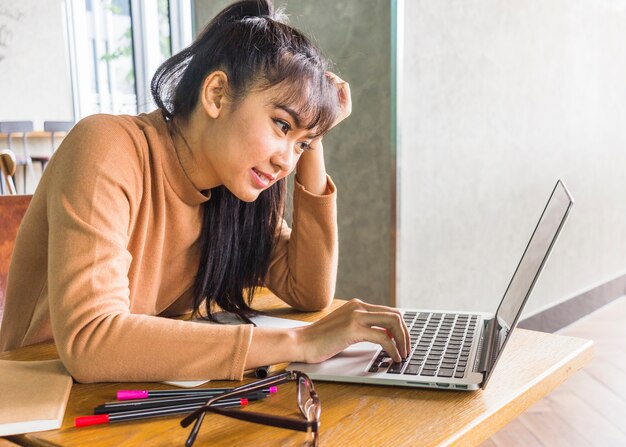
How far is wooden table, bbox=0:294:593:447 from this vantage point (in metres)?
0.62

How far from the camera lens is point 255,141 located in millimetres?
998

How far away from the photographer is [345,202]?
7.39 ft

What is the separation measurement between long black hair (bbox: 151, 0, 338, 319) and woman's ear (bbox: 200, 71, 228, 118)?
14mm

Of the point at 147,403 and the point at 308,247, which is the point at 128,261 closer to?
the point at 147,403

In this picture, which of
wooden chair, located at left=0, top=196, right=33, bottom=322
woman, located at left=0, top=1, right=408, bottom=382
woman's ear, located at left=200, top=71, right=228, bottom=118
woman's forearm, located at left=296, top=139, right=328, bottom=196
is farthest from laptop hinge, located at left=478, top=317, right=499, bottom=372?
wooden chair, located at left=0, top=196, right=33, bottom=322

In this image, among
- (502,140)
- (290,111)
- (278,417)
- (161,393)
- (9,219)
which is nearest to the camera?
(278,417)

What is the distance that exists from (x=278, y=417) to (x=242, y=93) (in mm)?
565

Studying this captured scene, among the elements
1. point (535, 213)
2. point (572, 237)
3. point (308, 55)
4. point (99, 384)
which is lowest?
point (572, 237)

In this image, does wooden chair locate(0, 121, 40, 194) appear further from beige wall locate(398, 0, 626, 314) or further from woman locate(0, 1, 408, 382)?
woman locate(0, 1, 408, 382)

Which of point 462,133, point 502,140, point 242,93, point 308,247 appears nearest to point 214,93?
point 242,93

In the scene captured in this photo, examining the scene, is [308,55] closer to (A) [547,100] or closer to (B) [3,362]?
(B) [3,362]

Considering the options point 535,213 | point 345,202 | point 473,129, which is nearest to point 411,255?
point 345,202

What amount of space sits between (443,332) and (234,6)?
0.67 meters

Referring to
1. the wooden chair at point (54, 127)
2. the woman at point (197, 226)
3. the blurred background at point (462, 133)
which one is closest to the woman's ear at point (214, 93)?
the woman at point (197, 226)
